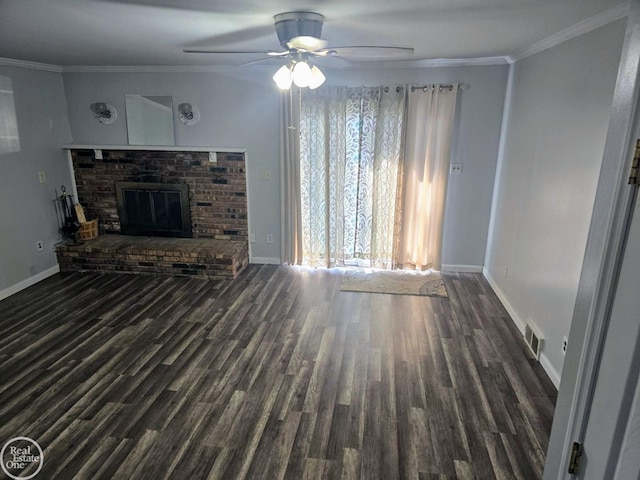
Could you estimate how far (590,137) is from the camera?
2.46 metres

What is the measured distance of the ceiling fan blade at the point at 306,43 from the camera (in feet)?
7.58

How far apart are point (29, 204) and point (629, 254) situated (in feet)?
17.1

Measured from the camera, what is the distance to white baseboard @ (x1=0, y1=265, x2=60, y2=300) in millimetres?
4123

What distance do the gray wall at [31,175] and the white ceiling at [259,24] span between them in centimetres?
77

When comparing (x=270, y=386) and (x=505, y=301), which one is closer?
(x=270, y=386)

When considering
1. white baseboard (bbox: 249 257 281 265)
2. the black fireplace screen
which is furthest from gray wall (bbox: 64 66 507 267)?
the black fireplace screen

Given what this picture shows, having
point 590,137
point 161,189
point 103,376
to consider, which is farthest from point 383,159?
point 103,376

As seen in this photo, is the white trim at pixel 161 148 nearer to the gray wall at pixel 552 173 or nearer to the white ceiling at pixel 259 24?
the white ceiling at pixel 259 24

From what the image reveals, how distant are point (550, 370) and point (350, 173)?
9.18 feet

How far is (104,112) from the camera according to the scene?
15.9 ft

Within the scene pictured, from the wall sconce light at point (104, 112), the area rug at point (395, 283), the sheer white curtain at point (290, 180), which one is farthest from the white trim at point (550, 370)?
the wall sconce light at point (104, 112)

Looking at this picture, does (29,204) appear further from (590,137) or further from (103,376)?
(590,137)

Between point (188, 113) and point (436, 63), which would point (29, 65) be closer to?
point (188, 113)

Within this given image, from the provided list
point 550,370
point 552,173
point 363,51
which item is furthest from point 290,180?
point 550,370
